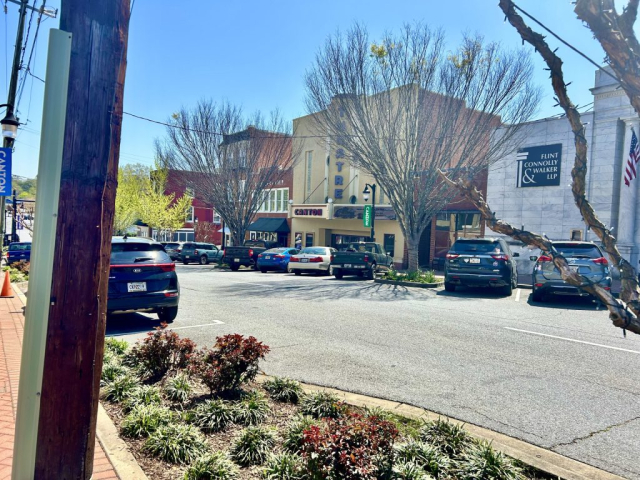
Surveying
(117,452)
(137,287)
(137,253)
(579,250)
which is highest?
(579,250)

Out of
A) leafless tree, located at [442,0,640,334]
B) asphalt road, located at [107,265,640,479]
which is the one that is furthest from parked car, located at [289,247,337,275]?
leafless tree, located at [442,0,640,334]

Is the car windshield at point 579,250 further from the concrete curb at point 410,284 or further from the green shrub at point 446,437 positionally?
the green shrub at point 446,437

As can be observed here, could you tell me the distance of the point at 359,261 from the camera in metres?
21.6

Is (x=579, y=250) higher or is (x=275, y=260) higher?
(x=579, y=250)

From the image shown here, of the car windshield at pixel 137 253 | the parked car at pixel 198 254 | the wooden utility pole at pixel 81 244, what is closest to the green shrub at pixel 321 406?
the wooden utility pole at pixel 81 244

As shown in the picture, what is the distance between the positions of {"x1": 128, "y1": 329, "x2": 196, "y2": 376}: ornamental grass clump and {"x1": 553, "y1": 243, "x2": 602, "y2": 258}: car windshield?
35.7ft

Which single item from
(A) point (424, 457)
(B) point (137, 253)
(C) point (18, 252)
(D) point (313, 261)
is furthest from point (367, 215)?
(A) point (424, 457)

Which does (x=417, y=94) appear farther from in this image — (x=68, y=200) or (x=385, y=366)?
(x=68, y=200)

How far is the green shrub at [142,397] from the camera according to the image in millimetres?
4539

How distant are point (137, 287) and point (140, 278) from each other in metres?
0.17

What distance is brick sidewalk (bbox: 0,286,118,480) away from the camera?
343cm

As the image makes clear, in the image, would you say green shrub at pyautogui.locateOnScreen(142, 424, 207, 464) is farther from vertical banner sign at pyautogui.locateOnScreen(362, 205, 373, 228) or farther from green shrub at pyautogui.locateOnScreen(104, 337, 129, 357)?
vertical banner sign at pyautogui.locateOnScreen(362, 205, 373, 228)

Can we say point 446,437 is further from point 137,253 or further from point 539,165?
point 539,165

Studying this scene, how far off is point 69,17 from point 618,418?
5.70 m
